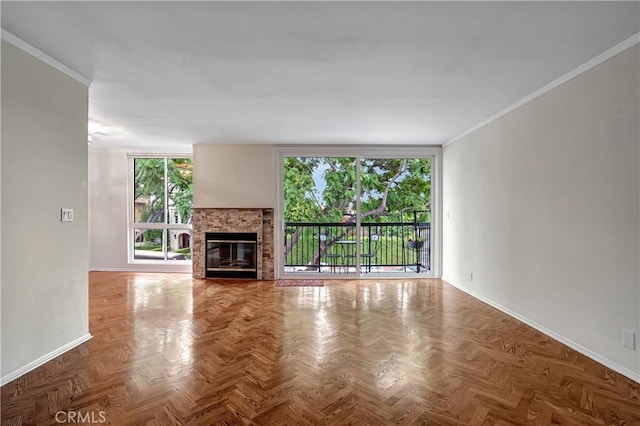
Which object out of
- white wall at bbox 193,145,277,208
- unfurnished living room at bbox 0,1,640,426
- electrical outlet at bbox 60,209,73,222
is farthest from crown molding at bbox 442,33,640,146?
electrical outlet at bbox 60,209,73,222

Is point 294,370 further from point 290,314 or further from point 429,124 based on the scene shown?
point 429,124

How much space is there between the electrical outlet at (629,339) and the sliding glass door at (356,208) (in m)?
3.38

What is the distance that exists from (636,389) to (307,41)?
3.13m

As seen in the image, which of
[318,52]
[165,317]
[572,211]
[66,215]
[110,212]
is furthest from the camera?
[110,212]

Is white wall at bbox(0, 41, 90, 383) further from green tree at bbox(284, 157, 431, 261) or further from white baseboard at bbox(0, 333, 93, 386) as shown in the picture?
green tree at bbox(284, 157, 431, 261)

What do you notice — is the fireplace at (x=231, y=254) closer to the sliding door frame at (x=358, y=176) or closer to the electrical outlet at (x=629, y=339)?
the sliding door frame at (x=358, y=176)

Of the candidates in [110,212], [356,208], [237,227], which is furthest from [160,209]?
[356,208]

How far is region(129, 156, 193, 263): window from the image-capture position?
19.8 ft

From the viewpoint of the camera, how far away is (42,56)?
2.35 meters

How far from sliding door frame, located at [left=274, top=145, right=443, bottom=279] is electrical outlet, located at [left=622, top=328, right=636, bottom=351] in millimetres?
3306

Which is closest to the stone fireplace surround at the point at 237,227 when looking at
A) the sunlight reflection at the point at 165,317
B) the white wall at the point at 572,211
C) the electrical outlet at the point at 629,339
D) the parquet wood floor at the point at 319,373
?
the sunlight reflection at the point at 165,317

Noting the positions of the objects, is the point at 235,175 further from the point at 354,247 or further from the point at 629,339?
the point at 629,339

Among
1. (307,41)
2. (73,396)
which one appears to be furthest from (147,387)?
(307,41)

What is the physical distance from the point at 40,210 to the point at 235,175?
3.30 meters
